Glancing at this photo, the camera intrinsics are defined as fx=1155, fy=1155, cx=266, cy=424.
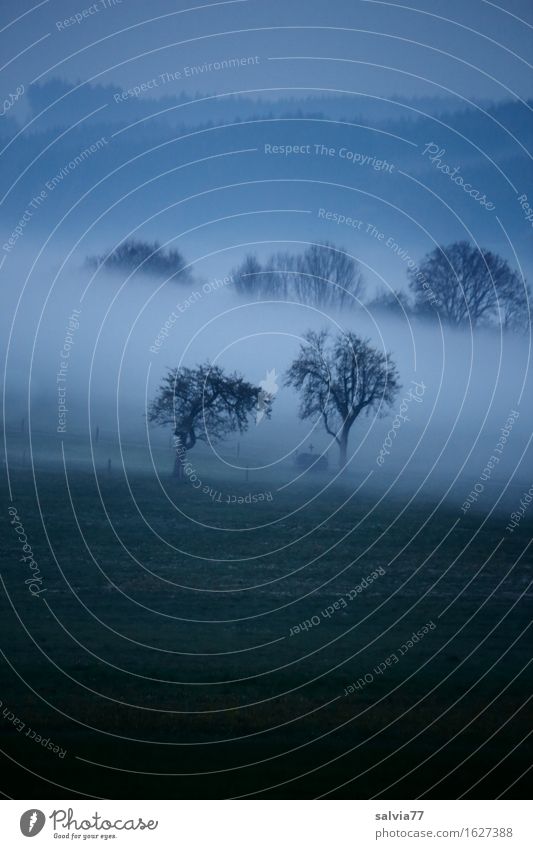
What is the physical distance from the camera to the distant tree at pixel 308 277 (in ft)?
19.8

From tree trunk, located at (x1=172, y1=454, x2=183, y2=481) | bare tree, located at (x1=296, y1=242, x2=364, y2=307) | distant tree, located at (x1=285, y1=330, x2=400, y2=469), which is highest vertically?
bare tree, located at (x1=296, y1=242, x2=364, y2=307)

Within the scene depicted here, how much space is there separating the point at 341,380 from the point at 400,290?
57 centimetres

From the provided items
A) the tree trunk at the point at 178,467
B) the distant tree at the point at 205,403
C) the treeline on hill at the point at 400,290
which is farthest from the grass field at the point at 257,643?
the treeline on hill at the point at 400,290

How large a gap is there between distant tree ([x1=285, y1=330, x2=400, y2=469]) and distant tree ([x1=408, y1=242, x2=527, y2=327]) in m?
0.39

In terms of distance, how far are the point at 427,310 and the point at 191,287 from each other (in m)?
1.25

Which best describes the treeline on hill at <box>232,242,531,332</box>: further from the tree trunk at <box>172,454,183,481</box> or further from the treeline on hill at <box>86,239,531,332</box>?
the tree trunk at <box>172,454,183,481</box>

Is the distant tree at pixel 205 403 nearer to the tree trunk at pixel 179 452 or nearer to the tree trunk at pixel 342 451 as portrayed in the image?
the tree trunk at pixel 179 452

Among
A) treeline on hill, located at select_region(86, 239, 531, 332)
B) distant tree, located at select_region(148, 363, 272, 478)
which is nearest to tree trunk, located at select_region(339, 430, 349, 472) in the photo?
distant tree, located at select_region(148, 363, 272, 478)

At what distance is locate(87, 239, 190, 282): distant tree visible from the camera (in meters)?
5.98

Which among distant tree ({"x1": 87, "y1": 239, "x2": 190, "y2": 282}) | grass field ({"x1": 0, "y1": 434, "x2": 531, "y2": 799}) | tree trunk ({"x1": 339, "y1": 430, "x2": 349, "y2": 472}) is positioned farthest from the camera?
tree trunk ({"x1": 339, "y1": 430, "x2": 349, "y2": 472})

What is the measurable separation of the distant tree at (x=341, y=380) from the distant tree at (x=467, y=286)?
0.39 m

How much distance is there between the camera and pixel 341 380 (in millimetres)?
6105

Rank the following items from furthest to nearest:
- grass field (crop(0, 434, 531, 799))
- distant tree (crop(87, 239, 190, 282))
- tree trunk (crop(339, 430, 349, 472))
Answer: tree trunk (crop(339, 430, 349, 472)), distant tree (crop(87, 239, 190, 282)), grass field (crop(0, 434, 531, 799))
